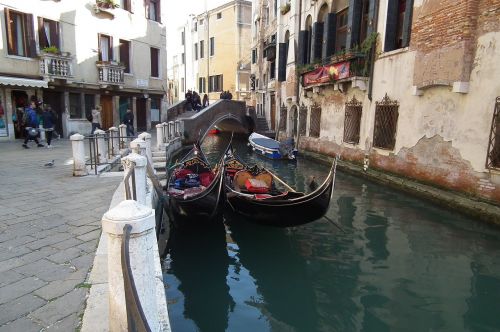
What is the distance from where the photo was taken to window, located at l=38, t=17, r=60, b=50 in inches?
→ 437

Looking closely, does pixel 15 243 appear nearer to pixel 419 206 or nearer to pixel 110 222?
pixel 110 222

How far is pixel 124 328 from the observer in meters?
1.66

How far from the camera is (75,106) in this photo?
12656 millimetres

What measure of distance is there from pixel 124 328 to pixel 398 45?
843 centimetres

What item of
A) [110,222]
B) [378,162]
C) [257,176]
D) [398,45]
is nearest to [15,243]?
[110,222]

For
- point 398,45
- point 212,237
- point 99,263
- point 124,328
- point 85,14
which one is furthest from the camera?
point 85,14

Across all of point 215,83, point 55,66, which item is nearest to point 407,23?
point 55,66

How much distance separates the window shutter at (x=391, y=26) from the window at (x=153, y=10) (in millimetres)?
10886

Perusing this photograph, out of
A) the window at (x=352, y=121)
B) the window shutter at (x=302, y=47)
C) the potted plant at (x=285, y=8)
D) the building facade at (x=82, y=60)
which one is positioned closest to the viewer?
the window at (x=352, y=121)

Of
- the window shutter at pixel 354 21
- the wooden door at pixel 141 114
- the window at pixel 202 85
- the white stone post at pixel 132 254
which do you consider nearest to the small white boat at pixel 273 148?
the window shutter at pixel 354 21

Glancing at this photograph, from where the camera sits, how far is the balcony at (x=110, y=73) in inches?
513

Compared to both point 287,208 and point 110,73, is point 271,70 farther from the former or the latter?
point 287,208

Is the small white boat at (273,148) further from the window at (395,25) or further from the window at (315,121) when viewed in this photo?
the window at (395,25)

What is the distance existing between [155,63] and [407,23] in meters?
11.8
